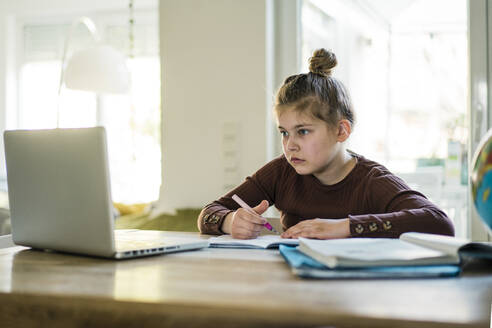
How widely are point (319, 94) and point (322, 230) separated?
1.89 feet

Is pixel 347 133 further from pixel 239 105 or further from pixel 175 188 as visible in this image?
pixel 175 188

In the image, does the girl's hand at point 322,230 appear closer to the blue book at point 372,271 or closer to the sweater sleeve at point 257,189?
the blue book at point 372,271

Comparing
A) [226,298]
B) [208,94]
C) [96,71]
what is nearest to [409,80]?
[208,94]

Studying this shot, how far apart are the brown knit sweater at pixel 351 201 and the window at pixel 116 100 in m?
3.29

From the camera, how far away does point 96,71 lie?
3238 mm

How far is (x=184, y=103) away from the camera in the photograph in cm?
290

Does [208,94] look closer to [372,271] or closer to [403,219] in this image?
[403,219]

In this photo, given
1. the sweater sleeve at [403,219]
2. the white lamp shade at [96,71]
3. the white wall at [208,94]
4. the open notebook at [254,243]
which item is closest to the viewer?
the open notebook at [254,243]

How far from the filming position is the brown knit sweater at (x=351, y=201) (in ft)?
4.17

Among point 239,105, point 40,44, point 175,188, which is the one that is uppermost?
point 40,44

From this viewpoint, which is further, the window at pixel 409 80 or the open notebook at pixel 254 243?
the window at pixel 409 80

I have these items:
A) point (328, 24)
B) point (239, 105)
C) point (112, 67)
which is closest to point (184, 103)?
point (239, 105)

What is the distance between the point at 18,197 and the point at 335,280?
0.74m

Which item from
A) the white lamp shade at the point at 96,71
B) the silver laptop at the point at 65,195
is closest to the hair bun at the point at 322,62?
the silver laptop at the point at 65,195
